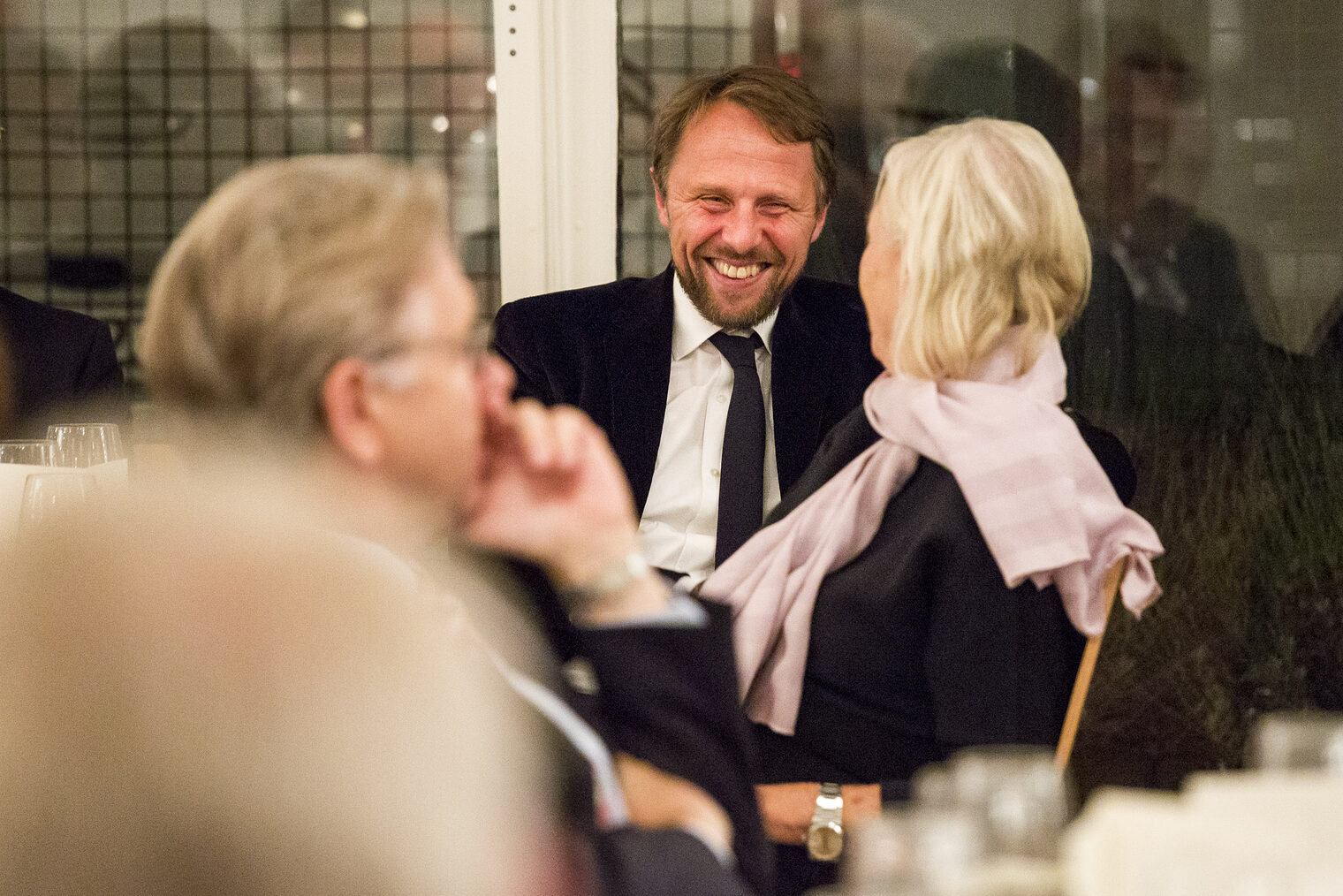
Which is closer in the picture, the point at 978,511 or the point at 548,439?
the point at 548,439

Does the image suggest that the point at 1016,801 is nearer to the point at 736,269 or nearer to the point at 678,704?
the point at 678,704

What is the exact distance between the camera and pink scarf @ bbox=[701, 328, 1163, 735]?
5.31ft

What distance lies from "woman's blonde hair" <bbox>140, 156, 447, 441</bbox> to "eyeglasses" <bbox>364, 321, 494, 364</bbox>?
0.5 inches

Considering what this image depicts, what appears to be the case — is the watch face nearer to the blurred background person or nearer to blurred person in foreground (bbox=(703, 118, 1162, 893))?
blurred person in foreground (bbox=(703, 118, 1162, 893))

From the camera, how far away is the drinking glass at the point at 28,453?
6.71 ft

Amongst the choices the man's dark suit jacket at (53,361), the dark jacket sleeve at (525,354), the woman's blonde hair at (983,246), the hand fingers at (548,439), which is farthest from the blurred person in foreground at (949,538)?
the man's dark suit jacket at (53,361)

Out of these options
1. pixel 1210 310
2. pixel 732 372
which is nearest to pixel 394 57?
pixel 732 372

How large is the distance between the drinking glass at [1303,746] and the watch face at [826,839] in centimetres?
76

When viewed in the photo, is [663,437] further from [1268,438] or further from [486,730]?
[486,730]

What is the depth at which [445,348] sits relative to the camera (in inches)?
34.0

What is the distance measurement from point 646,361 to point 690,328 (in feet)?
0.39

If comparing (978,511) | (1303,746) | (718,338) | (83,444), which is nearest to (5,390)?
(83,444)

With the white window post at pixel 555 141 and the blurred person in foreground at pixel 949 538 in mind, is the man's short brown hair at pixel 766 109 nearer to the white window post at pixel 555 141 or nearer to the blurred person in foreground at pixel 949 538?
the white window post at pixel 555 141

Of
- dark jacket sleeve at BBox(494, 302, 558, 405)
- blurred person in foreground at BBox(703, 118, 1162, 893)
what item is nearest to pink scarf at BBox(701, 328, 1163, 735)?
blurred person in foreground at BBox(703, 118, 1162, 893)
